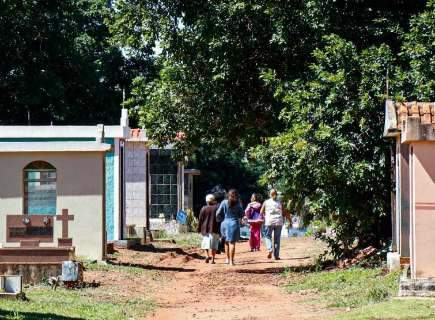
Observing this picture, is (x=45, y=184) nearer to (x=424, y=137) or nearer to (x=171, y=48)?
(x=171, y=48)

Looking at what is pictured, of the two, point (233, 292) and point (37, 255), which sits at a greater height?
point (37, 255)

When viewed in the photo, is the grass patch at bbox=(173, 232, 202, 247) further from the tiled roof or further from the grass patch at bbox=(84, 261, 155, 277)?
the tiled roof

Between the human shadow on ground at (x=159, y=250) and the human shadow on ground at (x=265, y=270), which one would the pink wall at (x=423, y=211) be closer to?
the human shadow on ground at (x=265, y=270)

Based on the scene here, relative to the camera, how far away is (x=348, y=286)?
16.2 meters

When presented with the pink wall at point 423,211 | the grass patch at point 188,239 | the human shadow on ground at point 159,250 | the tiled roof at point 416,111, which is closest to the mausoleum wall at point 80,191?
the human shadow on ground at point 159,250

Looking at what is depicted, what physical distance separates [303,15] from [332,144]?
3219 millimetres

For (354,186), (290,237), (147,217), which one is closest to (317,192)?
(354,186)

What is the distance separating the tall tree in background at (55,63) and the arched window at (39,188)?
1579 cm

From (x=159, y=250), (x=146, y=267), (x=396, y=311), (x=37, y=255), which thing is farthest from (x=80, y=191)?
(x=396, y=311)

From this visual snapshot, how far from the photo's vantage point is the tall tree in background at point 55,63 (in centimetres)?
3762

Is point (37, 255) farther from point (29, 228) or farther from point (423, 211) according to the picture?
point (423, 211)

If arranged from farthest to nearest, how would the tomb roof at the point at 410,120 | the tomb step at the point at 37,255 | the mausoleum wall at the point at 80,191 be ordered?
the mausoleum wall at the point at 80,191 < the tomb step at the point at 37,255 < the tomb roof at the point at 410,120

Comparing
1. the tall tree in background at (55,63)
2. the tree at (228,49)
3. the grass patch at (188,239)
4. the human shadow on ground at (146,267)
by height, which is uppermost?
the tall tree in background at (55,63)

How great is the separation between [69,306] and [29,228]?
6.01 meters
